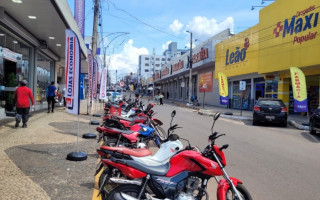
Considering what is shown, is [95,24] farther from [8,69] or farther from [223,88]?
[223,88]

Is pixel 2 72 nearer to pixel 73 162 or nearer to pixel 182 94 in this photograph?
pixel 73 162

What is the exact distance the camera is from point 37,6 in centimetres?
1074

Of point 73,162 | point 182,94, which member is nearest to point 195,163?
point 73,162

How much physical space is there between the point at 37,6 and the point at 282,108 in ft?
42.4

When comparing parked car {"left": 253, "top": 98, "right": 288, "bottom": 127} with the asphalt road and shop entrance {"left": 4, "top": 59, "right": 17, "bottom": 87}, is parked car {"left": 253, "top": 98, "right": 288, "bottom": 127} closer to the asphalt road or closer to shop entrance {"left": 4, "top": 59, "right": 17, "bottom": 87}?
the asphalt road

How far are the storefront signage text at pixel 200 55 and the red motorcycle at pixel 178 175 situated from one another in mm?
32385

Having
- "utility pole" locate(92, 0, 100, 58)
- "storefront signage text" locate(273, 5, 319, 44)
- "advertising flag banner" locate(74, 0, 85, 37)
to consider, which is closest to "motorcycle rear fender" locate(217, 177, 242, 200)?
"utility pole" locate(92, 0, 100, 58)

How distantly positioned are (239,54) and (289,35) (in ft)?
26.9

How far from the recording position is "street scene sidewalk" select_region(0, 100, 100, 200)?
467cm

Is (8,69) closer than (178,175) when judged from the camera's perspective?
No

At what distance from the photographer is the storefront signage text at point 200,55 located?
35.7 m

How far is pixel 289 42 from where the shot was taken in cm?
2020

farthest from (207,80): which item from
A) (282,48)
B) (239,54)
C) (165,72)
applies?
(165,72)

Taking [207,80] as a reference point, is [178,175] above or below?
below
